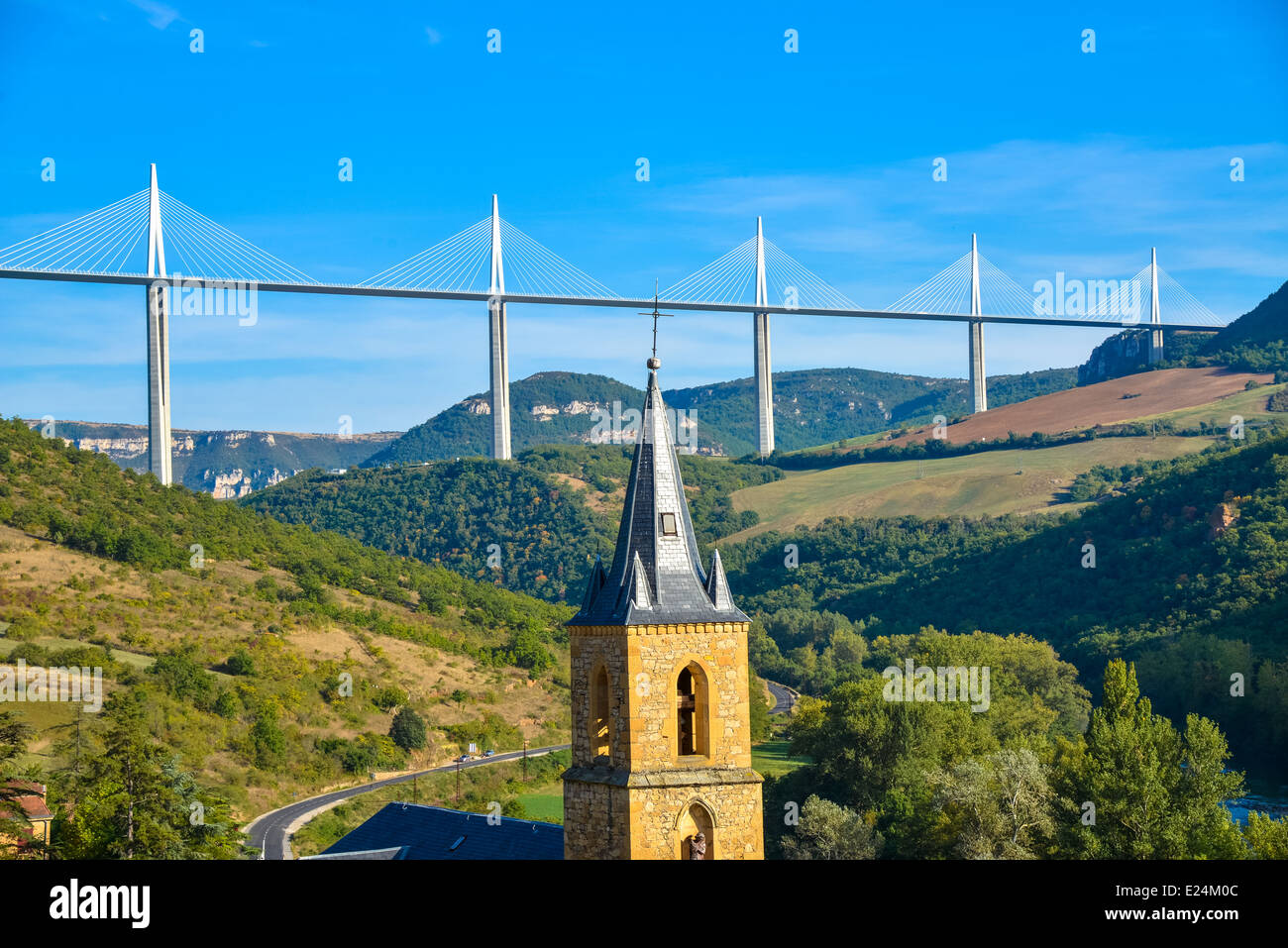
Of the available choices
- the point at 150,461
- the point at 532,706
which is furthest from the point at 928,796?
the point at 150,461

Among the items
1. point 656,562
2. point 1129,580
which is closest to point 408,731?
point 1129,580

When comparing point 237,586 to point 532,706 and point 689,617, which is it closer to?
point 532,706

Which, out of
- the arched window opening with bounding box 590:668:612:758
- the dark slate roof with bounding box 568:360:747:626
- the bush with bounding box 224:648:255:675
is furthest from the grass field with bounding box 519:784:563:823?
the dark slate roof with bounding box 568:360:747:626

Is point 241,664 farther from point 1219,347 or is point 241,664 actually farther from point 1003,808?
point 1219,347

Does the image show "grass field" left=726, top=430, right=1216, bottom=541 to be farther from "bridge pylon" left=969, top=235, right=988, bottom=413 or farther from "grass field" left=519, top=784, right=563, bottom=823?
"grass field" left=519, top=784, right=563, bottom=823

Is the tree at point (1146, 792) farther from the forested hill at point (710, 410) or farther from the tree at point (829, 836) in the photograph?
the forested hill at point (710, 410)

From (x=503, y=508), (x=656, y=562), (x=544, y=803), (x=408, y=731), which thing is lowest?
(x=544, y=803)
